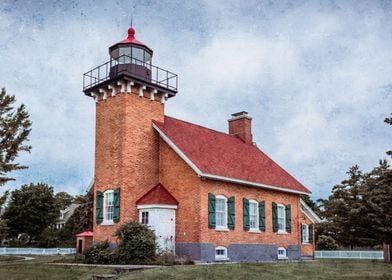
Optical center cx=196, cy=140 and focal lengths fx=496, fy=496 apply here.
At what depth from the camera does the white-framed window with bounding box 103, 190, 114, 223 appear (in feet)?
75.2

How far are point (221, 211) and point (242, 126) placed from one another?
9464mm

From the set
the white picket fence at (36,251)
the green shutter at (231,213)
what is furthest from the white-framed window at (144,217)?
the white picket fence at (36,251)

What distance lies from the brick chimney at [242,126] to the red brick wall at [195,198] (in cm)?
623

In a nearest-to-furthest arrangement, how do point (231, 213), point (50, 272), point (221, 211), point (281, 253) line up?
point (50, 272)
point (221, 211)
point (231, 213)
point (281, 253)

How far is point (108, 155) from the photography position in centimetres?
2331

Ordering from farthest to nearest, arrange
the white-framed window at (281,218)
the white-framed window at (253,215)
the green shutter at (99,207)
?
the white-framed window at (281,218) < the white-framed window at (253,215) < the green shutter at (99,207)

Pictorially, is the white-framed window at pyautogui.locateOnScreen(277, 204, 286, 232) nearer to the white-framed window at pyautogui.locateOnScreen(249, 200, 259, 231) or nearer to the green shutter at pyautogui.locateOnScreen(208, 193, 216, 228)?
the white-framed window at pyautogui.locateOnScreen(249, 200, 259, 231)

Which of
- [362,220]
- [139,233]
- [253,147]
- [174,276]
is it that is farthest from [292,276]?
[362,220]

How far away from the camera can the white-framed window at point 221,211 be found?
907 inches

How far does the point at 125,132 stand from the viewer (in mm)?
22609

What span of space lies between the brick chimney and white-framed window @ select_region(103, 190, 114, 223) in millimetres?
11199

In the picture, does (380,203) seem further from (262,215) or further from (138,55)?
Result: (138,55)

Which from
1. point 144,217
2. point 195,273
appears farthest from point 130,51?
point 195,273

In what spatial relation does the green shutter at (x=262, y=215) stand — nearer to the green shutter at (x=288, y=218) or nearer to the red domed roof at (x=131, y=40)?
the green shutter at (x=288, y=218)
